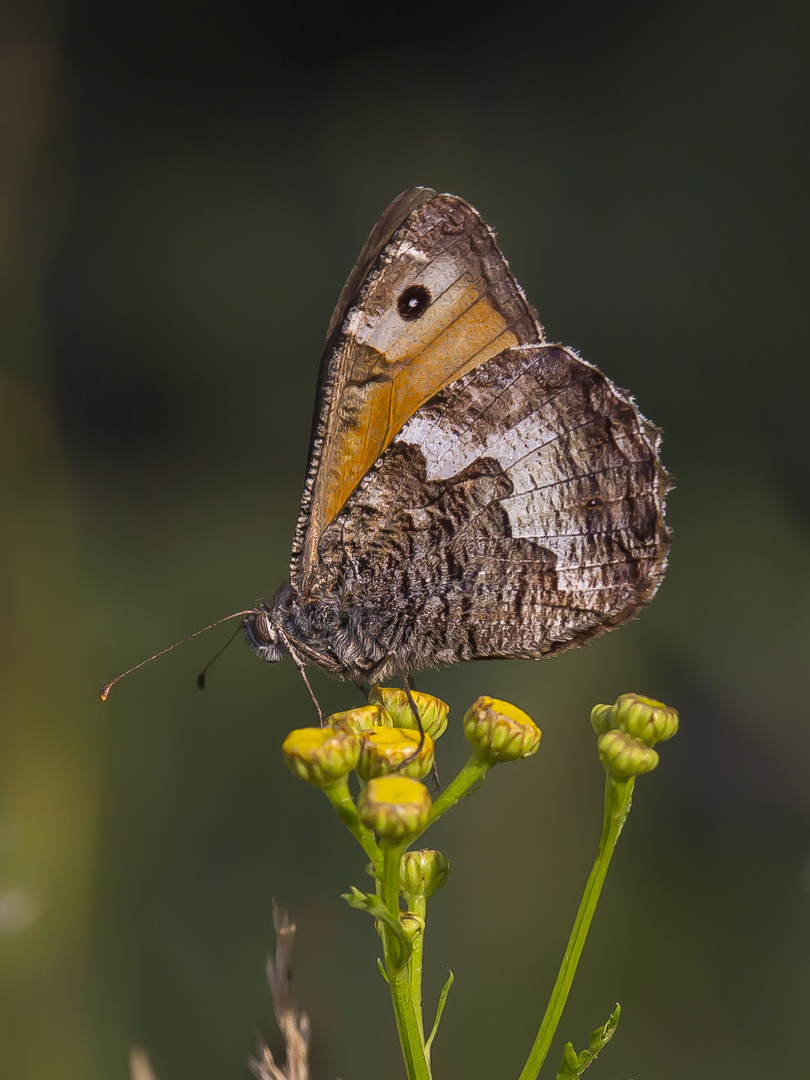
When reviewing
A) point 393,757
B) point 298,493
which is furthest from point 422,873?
point 298,493

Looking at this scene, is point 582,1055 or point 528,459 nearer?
point 582,1055

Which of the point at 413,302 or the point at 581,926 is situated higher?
the point at 413,302

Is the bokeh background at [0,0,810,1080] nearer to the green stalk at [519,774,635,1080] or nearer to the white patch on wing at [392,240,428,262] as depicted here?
the green stalk at [519,774,635,1080]

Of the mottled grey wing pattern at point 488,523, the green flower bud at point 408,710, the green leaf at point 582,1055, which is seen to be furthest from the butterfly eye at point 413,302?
the green leaf at point 582,1055

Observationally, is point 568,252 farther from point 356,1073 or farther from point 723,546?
point 356,1073

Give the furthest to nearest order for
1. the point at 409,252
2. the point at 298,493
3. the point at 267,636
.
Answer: the point at 298,493 → the point at 409,252 → the point at 267,636

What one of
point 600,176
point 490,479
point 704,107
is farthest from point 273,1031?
point 704,107

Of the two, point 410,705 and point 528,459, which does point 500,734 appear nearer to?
point 410,705

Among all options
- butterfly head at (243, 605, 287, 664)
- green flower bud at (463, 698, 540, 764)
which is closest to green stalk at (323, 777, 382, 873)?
green flower bud at (463, 698, 540, 764)
